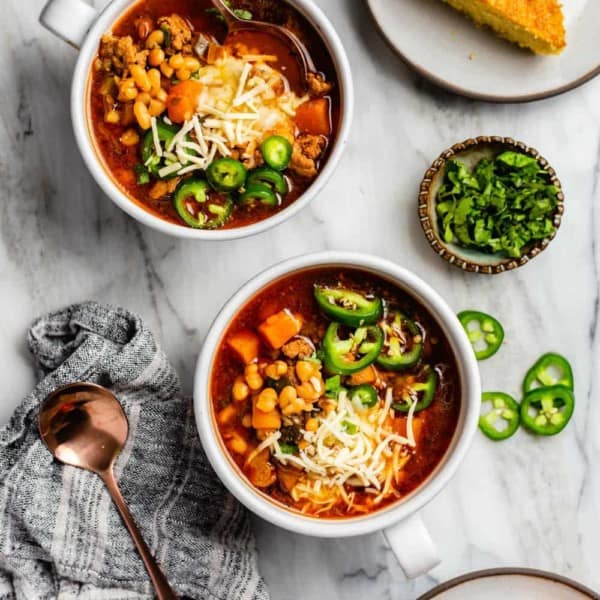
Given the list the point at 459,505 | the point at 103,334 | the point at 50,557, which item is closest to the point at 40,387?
the point at 103,334

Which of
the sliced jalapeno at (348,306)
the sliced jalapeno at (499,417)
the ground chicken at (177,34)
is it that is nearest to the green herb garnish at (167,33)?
the ground chicken at (177,34)

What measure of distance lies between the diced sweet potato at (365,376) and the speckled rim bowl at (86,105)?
1.42 feet

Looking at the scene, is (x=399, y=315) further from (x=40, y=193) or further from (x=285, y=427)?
(x=40, y=193)

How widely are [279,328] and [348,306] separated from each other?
183mm

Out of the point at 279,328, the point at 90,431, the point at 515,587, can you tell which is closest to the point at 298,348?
the point at 279,328

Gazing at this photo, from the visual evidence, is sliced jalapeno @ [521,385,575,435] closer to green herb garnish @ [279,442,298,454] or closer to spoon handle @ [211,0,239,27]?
green herb garnish @ [279,442,298,454]

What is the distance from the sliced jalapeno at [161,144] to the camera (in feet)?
7.77

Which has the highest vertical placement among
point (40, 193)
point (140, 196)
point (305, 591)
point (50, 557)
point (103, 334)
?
point (140, 196)

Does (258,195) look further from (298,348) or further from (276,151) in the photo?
(298,348)

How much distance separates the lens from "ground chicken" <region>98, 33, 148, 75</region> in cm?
236

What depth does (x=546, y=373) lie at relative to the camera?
2768 millimetres

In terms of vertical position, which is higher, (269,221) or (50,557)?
(269,221)

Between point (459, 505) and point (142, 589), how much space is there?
0.95m

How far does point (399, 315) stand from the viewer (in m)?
2.37
